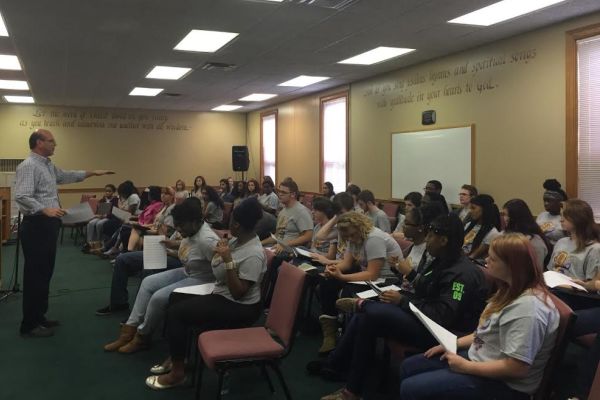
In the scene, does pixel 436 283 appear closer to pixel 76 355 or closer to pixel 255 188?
pixel 76 355

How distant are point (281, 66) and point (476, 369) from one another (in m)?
6.21

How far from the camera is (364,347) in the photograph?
2.66m

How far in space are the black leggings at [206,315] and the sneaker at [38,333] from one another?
1.64m

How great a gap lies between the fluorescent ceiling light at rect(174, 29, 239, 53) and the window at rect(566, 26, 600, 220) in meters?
3.58

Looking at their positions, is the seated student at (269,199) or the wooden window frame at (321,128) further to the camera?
the wooden window frame at (321,128)

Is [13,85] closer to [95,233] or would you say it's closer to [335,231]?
[95,233]

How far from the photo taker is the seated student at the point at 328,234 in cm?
436

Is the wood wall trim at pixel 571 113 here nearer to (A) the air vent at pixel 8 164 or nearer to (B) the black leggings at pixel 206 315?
(B) the black leggings at pixel 206 315

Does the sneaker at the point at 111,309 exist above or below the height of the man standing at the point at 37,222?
below

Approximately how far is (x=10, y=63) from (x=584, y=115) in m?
7.46

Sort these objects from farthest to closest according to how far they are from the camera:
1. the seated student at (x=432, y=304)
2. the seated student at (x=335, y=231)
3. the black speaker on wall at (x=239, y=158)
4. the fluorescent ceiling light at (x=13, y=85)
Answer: the black speaker on wall at (x=239, y=158) → the fluorescent ceiling light at (x=13, y=85) → the seated student at (x=335, y=231) → the seated student at (x=432, y=304)

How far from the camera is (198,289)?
323 cm

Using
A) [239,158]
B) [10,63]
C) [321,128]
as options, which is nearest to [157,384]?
[10,63]

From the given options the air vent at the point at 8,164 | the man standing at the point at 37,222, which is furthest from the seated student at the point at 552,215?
the air vent at the point at 8,164
